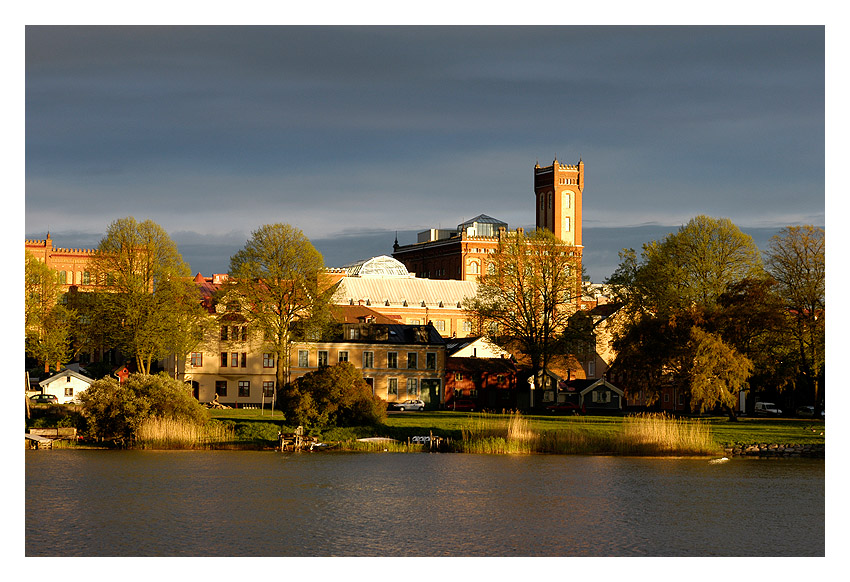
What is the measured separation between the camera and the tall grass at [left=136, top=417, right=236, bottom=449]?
48.5 m

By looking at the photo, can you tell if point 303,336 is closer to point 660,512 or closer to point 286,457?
point 286,457

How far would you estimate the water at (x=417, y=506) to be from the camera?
24938 millimetres

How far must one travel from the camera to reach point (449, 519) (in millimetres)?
28969

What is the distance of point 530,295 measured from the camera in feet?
222

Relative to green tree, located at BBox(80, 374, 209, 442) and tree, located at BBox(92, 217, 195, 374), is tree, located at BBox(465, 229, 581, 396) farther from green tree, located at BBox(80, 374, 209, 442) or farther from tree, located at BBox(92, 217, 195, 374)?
green tree, located at BBox(80, 374, 209, 442)

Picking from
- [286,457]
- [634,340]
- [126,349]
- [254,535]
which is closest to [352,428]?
[286,457]

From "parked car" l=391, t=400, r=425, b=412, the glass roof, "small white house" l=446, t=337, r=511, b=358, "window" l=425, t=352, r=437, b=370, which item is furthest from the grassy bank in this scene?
the glass roof

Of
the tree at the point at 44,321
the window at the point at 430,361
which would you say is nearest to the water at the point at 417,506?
the tree at the point at 44,321

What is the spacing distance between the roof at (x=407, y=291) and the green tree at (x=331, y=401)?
60346mm

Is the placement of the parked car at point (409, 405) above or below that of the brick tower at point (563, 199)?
below

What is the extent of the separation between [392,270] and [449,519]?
107477mm

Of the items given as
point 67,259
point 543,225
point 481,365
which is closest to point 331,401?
point 481,365

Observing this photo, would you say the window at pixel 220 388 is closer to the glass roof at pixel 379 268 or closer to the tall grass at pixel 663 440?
the tall grass at pixel 663 440

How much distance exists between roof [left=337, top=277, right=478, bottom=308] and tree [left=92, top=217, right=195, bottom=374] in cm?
4728
